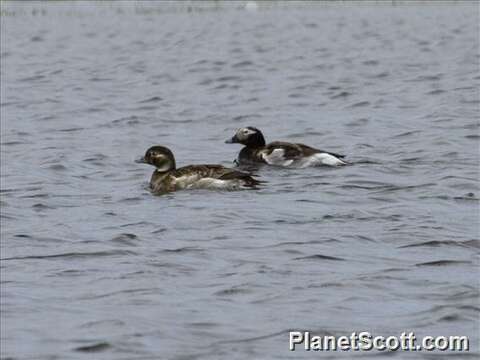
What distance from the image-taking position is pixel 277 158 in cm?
1819

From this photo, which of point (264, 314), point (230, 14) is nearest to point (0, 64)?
point (230, 14)

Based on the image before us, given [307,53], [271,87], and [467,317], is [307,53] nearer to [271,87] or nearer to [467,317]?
[271,87]

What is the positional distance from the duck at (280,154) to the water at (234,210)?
7.6 inches

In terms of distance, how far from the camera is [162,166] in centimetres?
1711

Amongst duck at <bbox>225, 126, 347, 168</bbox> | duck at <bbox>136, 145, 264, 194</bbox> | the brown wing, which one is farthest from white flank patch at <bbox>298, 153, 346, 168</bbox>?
the brown wing

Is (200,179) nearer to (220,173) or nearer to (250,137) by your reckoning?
(220,173)

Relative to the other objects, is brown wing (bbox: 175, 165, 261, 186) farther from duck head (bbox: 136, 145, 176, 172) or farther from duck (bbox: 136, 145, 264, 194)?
duck head (bbox: 136, 145, 176, 172)

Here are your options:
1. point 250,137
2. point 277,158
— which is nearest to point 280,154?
point 277,158

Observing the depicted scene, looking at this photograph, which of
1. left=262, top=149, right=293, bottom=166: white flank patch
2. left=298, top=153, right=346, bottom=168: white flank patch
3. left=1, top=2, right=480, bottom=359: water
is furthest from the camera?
left=262, top=149, right=293, bottom=166: white flank patch

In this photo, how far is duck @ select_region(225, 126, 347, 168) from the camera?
17781 mm

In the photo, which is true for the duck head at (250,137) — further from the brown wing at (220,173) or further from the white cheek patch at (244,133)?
the brown wing at (220,173)

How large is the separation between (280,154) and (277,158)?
8cm

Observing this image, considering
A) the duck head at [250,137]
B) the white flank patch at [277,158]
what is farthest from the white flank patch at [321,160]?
the duck head at [250,137]

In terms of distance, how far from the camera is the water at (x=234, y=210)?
959 cm
